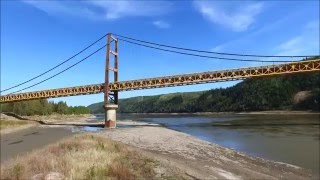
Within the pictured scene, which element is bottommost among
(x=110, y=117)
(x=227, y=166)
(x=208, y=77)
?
(x=227, y=166)

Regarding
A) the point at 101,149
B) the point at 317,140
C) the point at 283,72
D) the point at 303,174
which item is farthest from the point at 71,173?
the point at 283,72

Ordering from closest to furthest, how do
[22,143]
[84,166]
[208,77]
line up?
[84,166], [22,143], [208,77]

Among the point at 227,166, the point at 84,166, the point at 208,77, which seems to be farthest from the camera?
the point at 208,77

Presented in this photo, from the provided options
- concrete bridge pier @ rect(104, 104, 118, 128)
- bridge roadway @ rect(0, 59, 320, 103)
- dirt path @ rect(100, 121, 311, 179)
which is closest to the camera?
dirt path @ rect(100, 121, 311, 179)

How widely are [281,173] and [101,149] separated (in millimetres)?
10327

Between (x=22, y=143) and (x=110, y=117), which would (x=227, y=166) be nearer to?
(x=22, y=143)

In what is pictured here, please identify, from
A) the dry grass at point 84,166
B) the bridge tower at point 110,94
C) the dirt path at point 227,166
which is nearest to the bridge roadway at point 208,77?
the bridge tower at point 110,94

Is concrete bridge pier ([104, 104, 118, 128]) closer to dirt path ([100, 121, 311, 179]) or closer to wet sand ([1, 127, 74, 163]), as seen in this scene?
wet sand ([1, 127, 74, 163])

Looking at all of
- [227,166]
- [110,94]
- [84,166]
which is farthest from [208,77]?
[84,166]

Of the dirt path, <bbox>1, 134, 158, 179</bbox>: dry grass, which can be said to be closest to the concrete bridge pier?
the dirt path

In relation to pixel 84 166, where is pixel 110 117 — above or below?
above

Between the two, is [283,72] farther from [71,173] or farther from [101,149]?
[71,173]

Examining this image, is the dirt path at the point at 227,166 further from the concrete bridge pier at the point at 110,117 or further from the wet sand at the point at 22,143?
the concrete bridge pier at the point at 110,117

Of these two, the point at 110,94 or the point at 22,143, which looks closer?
the point at 22,143
